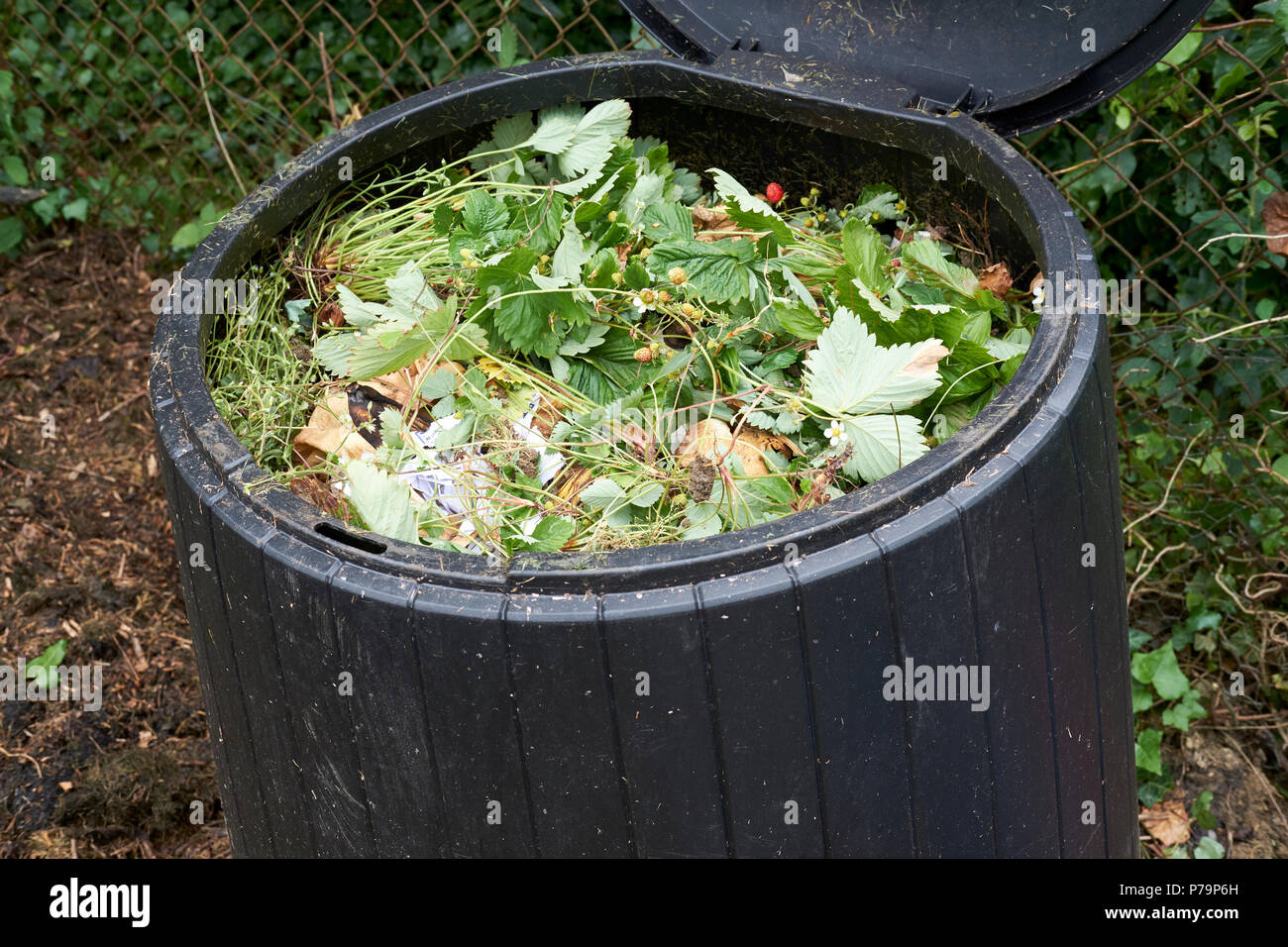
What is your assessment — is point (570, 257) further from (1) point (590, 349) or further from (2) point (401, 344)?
(2) point (401, 344)

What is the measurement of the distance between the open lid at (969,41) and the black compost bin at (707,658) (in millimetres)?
241

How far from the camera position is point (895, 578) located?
1.15 m

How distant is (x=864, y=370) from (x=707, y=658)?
1.46 feet

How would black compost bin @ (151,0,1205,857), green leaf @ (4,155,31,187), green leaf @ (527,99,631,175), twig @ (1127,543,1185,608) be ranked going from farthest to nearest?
green leaf @ (4,155,31,187) < twig @ (1127,543,1185,608) < green leaf @ (527,99,631,175) < black compost bin @ (151,0,1205,857)

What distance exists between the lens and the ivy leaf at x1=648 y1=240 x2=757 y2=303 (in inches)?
62.1

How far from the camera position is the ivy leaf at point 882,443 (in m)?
1.34

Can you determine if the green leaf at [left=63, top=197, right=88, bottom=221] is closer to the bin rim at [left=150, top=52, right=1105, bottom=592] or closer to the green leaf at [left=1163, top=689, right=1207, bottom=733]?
the bin rim at [left=150, top=52, right=1105, bottom=592]

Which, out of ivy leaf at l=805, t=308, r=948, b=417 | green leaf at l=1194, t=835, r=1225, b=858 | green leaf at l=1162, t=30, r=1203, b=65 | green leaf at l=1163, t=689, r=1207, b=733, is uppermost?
green leaf at l=1162, t=30, r=1203, b=65

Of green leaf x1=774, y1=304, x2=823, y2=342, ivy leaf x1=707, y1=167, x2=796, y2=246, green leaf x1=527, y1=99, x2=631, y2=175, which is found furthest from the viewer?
green leaf x1=527, y1=99, x2=631, y2=175

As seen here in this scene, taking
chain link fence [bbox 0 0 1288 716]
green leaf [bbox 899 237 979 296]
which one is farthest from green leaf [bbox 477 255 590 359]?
chain link fence [bbox 0 0 1288 716]

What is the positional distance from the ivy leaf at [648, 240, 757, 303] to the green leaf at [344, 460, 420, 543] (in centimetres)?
48

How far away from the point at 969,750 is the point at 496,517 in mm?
582

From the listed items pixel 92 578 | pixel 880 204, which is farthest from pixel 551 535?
pixel 92 578
